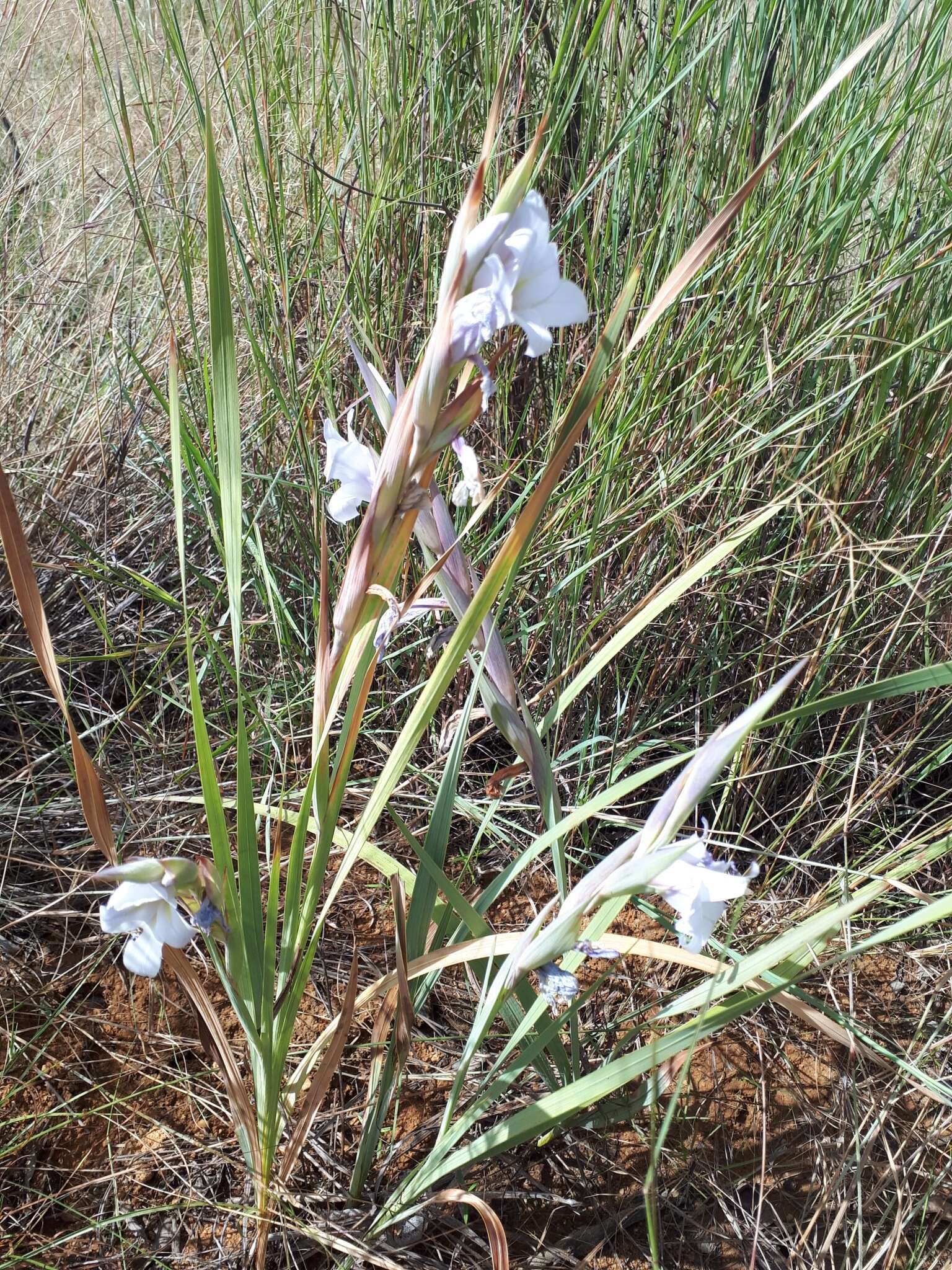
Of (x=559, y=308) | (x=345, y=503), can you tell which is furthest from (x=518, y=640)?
(x=559, y=308)

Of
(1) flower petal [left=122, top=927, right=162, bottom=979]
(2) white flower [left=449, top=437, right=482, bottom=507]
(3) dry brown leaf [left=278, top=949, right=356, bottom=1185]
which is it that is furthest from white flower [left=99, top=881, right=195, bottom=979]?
(2) white flower [left=449, top=437, right=482, bottom=507]

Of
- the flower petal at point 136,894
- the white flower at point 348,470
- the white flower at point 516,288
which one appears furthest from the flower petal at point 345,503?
the flower petal at point 136,894

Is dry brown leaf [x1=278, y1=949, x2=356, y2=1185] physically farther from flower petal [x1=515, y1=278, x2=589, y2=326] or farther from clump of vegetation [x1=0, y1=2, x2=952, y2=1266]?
flower petal [x1=515, y1=278, x2=589, y2=326]

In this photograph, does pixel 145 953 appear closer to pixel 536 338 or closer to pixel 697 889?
pixel 697 889

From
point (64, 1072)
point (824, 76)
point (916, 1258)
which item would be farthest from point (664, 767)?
point (824, 76)

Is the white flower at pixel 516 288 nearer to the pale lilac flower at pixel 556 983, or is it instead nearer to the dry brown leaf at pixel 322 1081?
the pale lilac flower at pixel 556 983
